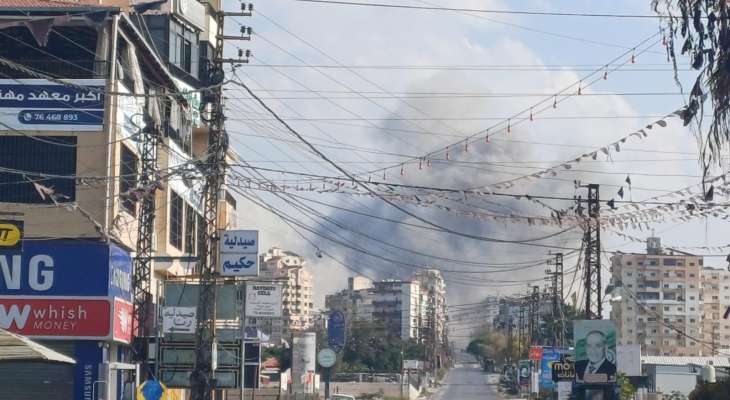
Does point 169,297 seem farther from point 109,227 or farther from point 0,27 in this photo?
point 0,27

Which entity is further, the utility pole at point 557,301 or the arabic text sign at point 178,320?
the utility pole at point 557,301

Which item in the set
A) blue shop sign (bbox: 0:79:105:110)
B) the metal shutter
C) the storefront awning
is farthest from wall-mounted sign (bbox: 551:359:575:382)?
the storefront awning

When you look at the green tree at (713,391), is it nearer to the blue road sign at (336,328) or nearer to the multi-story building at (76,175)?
the multi-story building at (76,175)

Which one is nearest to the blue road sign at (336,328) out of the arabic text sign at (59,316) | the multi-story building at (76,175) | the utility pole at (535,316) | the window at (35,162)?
the multi-story building at (76,175)

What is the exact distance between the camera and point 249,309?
5625 centimetres

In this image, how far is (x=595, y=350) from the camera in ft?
159

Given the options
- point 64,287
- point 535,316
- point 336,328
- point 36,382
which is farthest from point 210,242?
point 535,316

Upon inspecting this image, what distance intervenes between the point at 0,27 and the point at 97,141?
215 inches

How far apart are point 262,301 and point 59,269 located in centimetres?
1424

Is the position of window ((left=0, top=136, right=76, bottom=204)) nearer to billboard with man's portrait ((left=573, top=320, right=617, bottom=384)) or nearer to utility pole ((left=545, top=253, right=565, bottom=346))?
billboard with man's portrait ((left=573, top=320, right=617, bottom=384))

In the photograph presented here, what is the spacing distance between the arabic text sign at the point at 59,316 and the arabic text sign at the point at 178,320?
4.10 meters

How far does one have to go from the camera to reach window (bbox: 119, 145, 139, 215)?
153ft

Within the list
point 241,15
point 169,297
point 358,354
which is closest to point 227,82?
point 241,15

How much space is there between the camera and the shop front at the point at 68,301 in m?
43.2
